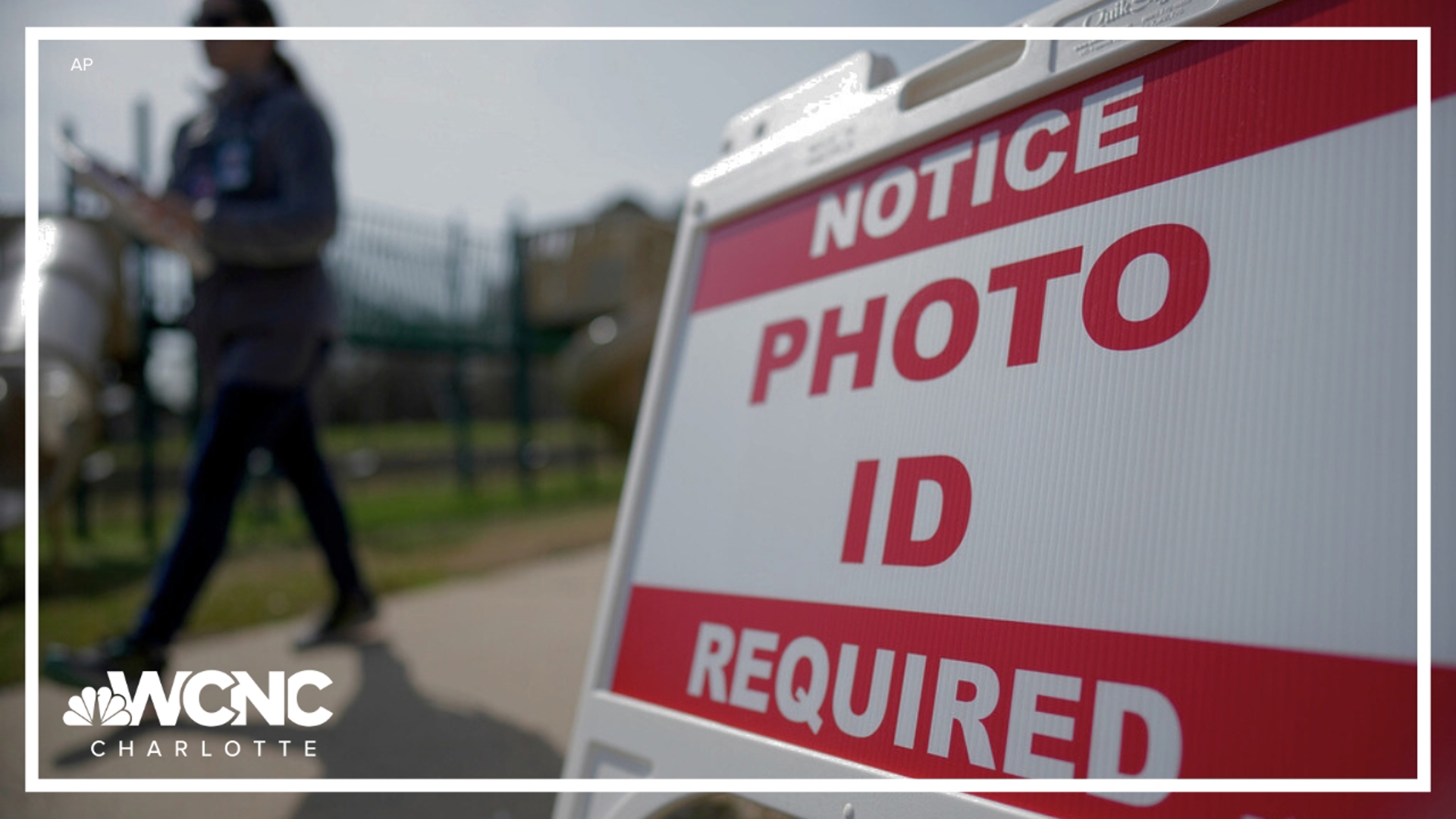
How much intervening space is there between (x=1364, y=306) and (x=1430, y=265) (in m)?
0.05

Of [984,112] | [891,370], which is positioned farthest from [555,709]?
[984,112]

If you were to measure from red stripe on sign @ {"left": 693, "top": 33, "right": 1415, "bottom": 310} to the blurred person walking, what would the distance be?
135cm

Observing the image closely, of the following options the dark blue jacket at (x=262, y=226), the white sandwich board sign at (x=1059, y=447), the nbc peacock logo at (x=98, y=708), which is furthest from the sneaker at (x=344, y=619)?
the white sandwich board sign at (x=1059, y=447)

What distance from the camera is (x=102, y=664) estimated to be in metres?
1.83

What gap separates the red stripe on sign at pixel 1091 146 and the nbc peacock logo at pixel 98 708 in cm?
163

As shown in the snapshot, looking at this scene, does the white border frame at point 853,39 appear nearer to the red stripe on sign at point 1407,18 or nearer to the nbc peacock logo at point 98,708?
the red stripe on sign at point 1407,18

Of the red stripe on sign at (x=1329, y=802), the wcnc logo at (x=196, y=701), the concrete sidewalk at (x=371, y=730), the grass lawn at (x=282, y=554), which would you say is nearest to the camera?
the red stripe on sign at (x=1329, y=802)

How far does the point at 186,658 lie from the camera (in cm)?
234

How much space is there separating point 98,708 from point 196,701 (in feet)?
1.34

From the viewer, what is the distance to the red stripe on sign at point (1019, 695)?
0.65m

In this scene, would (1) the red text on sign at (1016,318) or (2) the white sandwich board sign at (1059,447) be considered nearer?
(2) the white sandwich board sign at (1059,447)

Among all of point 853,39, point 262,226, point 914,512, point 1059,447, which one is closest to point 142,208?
point 262,226

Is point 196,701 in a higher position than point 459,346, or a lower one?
lower

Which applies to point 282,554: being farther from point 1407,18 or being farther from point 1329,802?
point 1407,18
